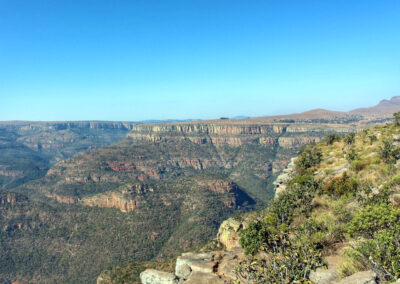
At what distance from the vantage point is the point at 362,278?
13219mm

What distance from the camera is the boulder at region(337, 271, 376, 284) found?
1282 cm

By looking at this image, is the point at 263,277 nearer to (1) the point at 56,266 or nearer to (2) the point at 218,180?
(1) the point at 56,266

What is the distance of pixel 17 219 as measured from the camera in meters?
137

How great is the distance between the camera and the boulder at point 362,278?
1282cm

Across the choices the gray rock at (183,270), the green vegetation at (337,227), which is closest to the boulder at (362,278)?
the green vegetation at (337,227)

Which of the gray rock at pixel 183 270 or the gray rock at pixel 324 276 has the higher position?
the gray rock at pixel 324 276

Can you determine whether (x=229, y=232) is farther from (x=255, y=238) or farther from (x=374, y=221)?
(x=374, y=221)

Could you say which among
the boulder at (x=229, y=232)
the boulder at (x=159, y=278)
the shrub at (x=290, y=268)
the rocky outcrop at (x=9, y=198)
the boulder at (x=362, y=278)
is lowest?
the rocky outcrop at (x=9, y=198)

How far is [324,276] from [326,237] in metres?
5.38

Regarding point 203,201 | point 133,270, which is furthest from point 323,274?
point 203,201

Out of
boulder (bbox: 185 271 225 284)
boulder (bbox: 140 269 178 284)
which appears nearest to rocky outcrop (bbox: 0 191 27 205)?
boulder (bbox: 140 269 178 284)

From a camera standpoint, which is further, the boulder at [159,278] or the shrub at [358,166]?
the shrub at [358,166]

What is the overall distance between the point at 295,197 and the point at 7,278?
13439cm

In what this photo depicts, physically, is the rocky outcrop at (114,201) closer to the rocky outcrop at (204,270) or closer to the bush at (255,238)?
the rocky outcrop at (204,270)
